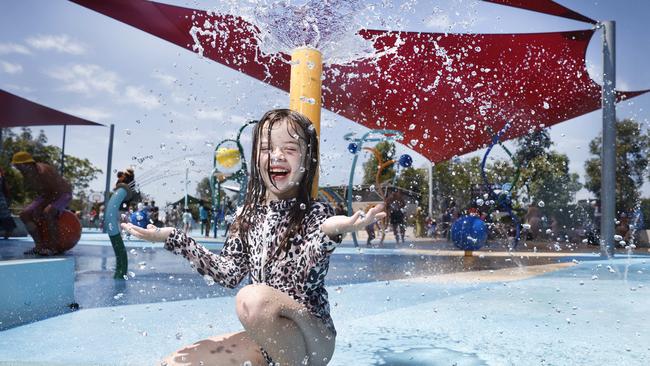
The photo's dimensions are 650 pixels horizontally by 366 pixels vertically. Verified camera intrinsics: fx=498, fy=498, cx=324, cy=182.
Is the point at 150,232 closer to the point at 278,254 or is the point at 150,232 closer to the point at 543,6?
the point at 278,254

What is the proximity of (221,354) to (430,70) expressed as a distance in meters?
11.1

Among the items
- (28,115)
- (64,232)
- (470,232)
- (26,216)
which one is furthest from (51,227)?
(28,115)

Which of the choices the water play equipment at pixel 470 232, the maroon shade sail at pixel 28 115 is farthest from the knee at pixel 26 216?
the maroon shade sail at pixel 28 115

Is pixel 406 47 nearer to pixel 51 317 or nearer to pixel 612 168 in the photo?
pixel 612 168

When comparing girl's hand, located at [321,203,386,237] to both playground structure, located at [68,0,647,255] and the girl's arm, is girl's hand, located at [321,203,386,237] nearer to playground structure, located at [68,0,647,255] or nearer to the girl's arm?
the girl's arm

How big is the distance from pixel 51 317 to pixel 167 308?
2.71 feet

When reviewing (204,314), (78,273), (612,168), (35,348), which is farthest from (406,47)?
(35,348)

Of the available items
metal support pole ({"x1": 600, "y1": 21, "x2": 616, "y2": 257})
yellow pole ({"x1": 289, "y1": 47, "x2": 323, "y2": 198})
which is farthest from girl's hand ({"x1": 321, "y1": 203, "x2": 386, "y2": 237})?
metal support pole ({"x1": 600, "y1": 21, "x2": 616, "y2": 257})

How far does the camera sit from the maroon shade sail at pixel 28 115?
54.5ft

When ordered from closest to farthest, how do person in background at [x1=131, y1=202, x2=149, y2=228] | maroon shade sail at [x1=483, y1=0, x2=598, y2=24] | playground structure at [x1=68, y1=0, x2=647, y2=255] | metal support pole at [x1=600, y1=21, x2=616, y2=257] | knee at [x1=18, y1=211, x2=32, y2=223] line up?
1. knee at [x1=18, y1=211, x2=32, y2=223]
2. person in background at [x1=131, y1=202, x2=149, y2=228]
3. maroon shade sail at [x1=483, y1=0, x2=598, y2=24]
4. playground structure at [x1=68, y1=0, x2=647, y2=255]
5. metal support pole at [x1=600, y1=21, x2=616, y2=257]

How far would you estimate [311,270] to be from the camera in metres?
1.76

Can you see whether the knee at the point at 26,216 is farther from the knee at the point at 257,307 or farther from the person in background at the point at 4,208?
the knee at the point at 257,307

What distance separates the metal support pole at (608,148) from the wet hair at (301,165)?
10797 millimetres

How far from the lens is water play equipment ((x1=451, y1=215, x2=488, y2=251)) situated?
9.71m
